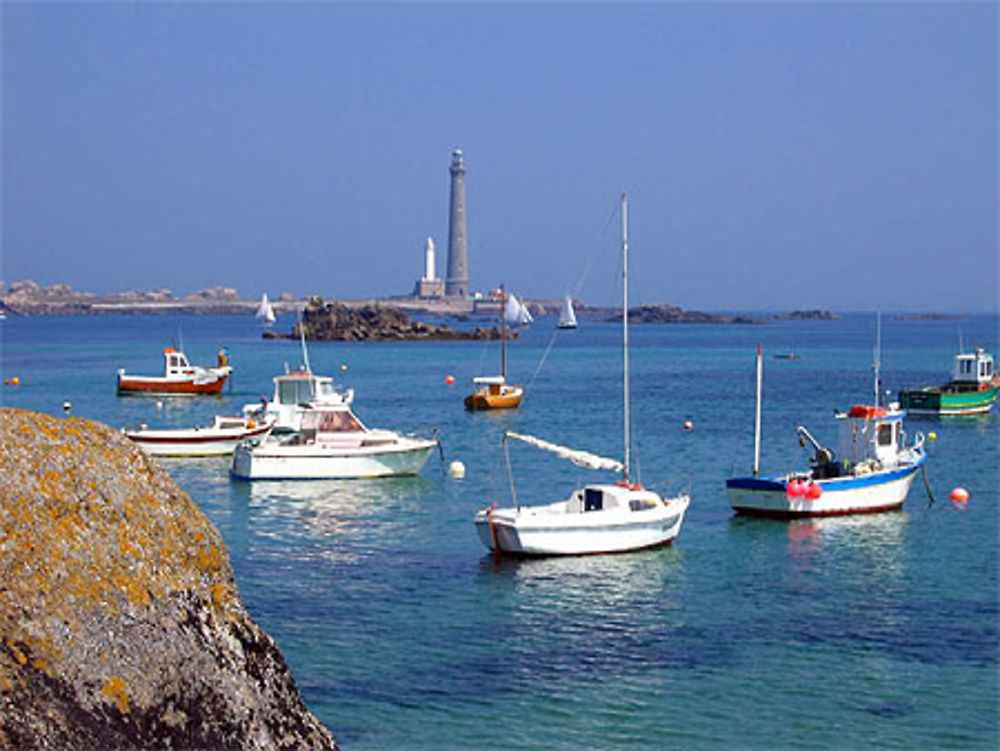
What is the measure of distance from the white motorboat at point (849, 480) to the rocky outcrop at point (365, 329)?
437ft

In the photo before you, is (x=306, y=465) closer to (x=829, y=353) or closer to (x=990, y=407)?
(x=990, y=407)

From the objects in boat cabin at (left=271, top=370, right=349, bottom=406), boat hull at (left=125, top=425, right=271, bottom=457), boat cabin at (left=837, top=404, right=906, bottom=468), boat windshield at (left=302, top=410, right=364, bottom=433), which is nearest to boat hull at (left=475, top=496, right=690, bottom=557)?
boat cabin at (left=837, top=404, right=906, bottom=468)

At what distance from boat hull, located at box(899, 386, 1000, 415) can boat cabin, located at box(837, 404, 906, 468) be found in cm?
3049

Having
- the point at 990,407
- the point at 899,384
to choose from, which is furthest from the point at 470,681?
the point at 899,384

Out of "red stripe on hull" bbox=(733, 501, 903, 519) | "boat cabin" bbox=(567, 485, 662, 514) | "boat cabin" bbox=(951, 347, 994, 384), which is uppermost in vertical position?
"boat cabin" bbox=(951, 347, 994, 384)

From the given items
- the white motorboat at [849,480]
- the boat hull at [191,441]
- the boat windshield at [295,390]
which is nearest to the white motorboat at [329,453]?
the boat hull at [191,441]

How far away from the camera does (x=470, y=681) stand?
62.5 ft

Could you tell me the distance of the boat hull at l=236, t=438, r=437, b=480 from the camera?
3991 cm

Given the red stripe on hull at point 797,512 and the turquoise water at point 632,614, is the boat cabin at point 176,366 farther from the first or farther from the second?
the red stripe on hull at point 797,512

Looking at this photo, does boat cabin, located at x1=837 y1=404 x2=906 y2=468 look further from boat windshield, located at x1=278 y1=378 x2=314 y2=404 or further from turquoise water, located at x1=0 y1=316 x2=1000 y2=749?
boat windshield, located at x1=278 y1=378 x2=314 y2=404

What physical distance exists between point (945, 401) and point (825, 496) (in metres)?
34.4

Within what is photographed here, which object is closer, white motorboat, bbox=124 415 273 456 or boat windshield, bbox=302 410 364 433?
boat windshield, bbox=302 410 364 433

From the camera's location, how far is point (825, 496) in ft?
109

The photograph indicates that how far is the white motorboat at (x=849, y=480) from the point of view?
32750 mm
